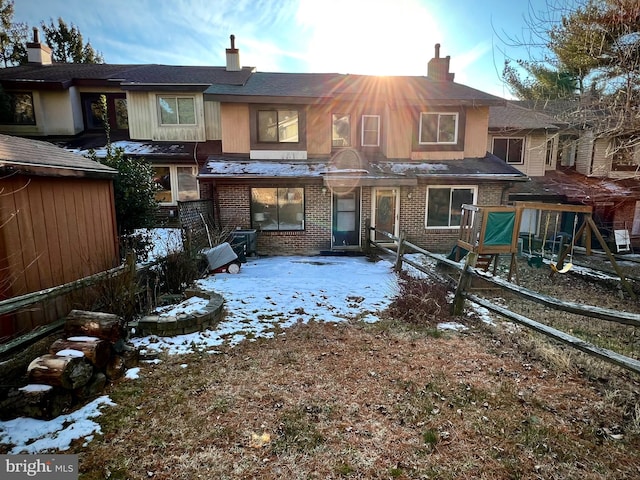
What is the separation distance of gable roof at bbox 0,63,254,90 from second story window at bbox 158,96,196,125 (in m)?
0.64

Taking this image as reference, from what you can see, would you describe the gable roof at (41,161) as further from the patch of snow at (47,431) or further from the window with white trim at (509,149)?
the window with white trim at (509,149)

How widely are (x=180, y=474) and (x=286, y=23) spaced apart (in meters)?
11.5

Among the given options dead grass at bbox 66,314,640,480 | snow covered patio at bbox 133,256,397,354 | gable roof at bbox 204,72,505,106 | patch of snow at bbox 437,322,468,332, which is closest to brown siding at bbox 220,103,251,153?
gable roof at bbox 204,72,505,106

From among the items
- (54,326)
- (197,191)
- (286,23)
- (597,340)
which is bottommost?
(597,340)

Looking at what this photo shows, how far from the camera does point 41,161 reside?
175 inches

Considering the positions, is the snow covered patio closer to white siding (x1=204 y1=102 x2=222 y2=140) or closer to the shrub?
the shrub

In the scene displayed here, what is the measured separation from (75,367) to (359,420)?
2926 mm

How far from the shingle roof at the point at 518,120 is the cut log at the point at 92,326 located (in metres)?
16.3

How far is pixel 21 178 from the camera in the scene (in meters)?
4.05

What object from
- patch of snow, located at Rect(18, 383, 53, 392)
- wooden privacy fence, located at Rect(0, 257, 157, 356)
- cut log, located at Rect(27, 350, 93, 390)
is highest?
wooden privacy fence, located at Rect(0, 257, 157, 356)

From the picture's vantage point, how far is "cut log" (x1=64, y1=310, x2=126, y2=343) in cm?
389

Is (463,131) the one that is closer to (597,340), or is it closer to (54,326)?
(597,340)

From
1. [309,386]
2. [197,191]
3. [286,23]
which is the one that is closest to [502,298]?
[309,386]

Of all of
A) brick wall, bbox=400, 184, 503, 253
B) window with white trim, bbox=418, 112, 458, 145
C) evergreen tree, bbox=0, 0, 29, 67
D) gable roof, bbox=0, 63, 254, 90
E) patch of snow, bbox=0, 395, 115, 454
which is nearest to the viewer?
patch of snow, bbox=0, 395, 115, 454
